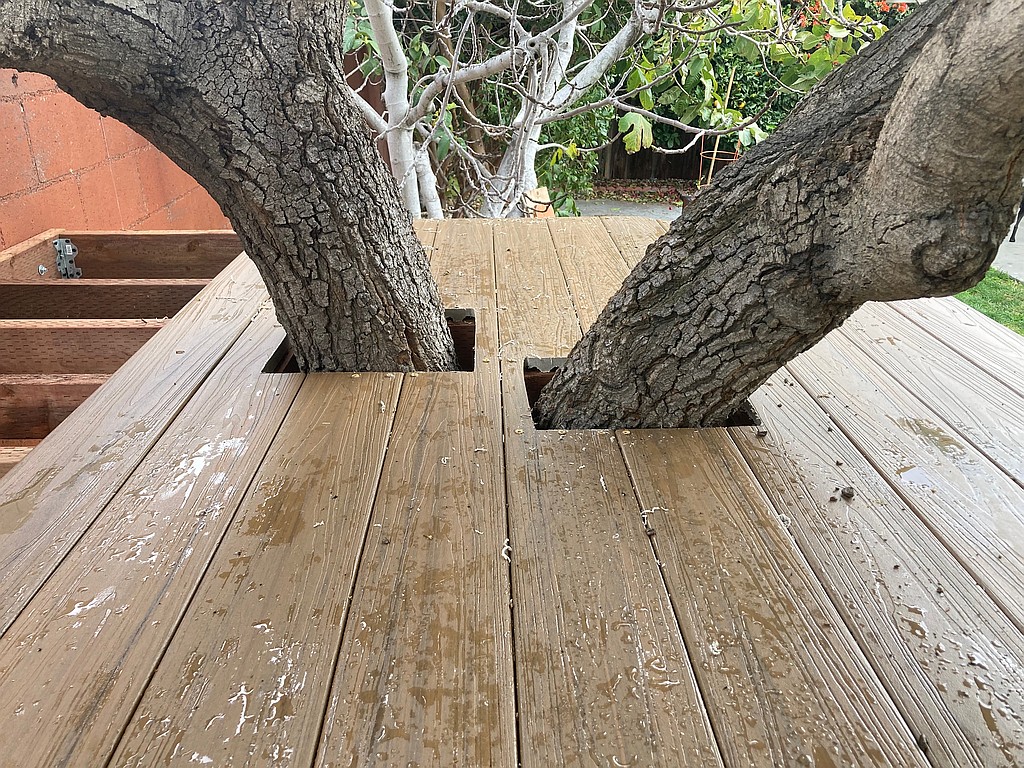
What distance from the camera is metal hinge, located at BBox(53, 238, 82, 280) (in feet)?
9.08

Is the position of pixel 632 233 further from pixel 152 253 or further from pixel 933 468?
pixel 152 253

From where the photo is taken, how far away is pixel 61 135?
312 centimetres

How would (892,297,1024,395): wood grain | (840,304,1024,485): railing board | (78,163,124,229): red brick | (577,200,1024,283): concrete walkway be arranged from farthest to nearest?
1. (577,200,1024,283): concrete walkway
2. (78,163,124,229): red brick
3. (892,297,1024,395): wood grain
4. (840,304,1024,485): railing board

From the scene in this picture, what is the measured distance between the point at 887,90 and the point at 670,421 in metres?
0.73

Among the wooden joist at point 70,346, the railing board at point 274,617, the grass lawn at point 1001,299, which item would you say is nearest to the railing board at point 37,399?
the wooden joist at point 70,346

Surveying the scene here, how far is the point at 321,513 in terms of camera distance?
126 cm

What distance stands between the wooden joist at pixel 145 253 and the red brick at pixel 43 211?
0.10 meters

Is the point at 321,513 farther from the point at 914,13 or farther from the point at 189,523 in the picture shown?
the point at 914,13

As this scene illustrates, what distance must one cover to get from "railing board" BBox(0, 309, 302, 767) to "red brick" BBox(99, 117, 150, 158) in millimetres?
2542

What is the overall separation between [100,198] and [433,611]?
10.7 ft

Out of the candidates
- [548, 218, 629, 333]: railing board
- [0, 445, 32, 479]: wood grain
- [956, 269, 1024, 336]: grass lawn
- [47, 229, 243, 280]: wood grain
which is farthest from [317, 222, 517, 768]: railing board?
[956, 269, 1024, 336]: grass lawn

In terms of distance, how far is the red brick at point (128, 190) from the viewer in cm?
360

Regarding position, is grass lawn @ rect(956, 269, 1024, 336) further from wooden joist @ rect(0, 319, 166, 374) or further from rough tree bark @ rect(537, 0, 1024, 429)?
wooden joist @ rect(0, 319, 166, 374)

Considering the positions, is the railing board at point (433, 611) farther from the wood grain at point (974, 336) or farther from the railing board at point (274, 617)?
the wood grain at point (974, 336)
